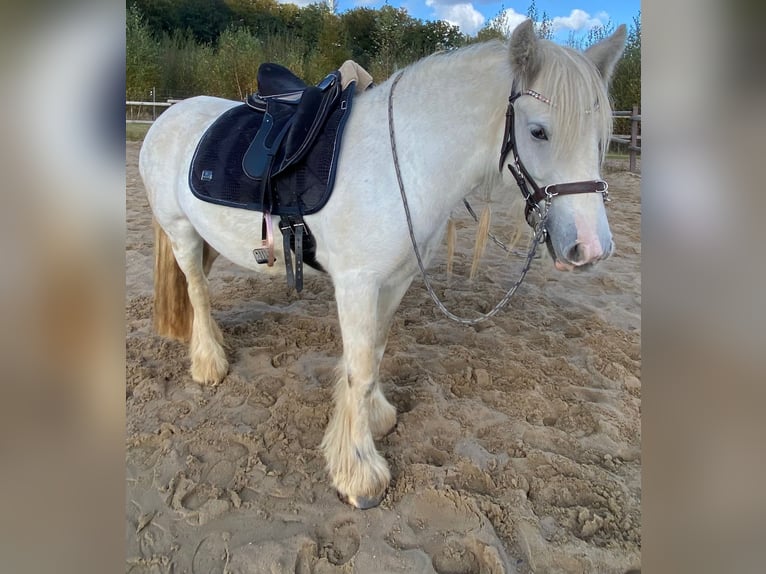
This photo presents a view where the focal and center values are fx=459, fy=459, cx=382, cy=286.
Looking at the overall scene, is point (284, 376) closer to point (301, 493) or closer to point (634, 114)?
point (301, 493)

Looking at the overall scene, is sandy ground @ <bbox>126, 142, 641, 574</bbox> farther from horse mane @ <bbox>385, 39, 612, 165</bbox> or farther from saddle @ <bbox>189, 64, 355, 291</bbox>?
horse mane @ <bbox>385, 39, 612, 165</bbox>

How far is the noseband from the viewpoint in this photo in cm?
147

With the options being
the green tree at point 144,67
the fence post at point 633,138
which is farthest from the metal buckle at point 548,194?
the green tree at point 144,67

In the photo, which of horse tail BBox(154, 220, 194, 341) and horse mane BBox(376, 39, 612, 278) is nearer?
horse mane BBox(376, 39, 612, 278)

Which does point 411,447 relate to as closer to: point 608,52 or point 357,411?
point 357,411

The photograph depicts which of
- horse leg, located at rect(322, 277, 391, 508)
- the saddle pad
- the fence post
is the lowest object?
horse leg, located at rect(322, 277, 391, 508)

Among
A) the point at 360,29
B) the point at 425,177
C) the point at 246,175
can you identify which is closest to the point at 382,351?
the point at 425,177

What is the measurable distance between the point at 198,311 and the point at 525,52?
91.3 inches

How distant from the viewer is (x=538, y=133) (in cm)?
155

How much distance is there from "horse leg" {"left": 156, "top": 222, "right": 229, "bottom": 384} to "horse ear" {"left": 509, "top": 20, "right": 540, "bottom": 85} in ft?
6.51

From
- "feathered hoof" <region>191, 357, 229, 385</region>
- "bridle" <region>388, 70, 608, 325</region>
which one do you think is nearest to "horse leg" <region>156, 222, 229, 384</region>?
"feathered hoof" <region>191, 357, 229, 385</region>

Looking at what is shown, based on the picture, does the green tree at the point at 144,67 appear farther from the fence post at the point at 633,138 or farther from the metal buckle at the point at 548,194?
the metal buckle at the point at 548,194
